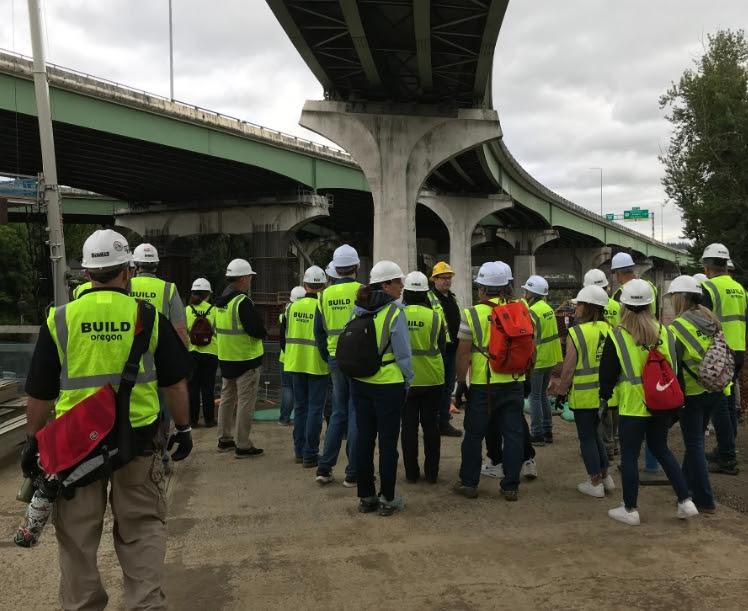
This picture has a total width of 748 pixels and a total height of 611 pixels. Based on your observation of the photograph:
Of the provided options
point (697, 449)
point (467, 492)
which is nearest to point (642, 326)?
point (697, 449)

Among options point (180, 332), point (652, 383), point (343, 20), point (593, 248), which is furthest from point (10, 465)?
point (593, 248)

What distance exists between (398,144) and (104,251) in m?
16.2

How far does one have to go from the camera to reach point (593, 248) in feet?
216

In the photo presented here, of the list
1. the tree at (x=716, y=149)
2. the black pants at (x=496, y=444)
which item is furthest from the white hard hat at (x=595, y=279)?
the tree at (x=716, y=149)

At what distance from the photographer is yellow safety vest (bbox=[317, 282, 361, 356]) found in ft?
19.1

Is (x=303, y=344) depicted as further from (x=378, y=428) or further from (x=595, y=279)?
(x=595, y=279)

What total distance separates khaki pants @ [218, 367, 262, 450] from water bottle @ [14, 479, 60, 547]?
370 centimetres

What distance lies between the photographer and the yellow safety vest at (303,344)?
21.1ft

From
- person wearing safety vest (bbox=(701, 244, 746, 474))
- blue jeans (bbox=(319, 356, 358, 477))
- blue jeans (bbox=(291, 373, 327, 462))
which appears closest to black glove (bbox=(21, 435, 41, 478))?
blue jeans (bbox=(319, 356, 358, 477))

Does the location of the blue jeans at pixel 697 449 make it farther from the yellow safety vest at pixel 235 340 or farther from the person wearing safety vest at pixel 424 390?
the yellow safety vest at pixel 235 340

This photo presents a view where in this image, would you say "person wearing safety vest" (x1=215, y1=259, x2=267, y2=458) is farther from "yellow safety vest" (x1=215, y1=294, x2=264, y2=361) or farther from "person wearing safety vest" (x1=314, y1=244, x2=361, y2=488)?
"person wearing safety vest" (x1=314, y1=244, x2=361, y2=488)

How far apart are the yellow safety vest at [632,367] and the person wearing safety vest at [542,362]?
243cm

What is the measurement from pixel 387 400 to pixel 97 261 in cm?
251

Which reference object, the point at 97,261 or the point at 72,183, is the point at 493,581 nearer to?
the point at 97,261
